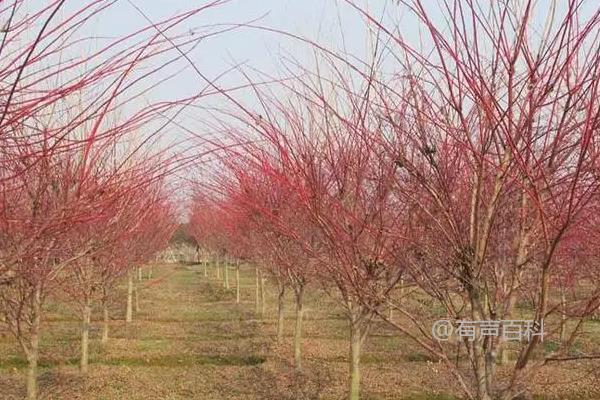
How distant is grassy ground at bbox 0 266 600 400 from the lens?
7.30 metres

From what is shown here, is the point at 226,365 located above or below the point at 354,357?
below

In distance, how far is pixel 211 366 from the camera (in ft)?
28.5

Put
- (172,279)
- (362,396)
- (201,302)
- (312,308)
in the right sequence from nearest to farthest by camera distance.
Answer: (362,396)
(312,308)
(201,302)
(172,279)

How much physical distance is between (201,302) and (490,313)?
14.4 metres

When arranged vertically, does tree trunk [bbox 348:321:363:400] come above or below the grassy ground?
above

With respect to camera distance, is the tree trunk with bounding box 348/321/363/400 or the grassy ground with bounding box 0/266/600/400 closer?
the tree trunk with bounding box 348/321/363/400

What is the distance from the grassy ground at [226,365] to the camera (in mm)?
7305

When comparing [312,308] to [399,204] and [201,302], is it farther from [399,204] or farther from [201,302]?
[399,204]

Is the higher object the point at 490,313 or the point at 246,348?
the point at 490,313

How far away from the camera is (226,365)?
8.87m

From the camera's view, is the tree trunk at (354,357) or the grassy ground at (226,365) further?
the grassy ground at (226,365)

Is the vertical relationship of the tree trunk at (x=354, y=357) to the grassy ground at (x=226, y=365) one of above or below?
above

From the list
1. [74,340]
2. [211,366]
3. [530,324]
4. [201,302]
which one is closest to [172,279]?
[201,302]

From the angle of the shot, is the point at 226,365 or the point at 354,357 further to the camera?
the point at 226,365
